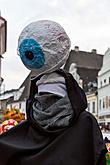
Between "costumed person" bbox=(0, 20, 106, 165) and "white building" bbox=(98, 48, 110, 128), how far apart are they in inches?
1169

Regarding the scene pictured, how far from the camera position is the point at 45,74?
5.88 ft

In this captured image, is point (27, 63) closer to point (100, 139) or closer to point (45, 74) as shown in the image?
point (45, 74)

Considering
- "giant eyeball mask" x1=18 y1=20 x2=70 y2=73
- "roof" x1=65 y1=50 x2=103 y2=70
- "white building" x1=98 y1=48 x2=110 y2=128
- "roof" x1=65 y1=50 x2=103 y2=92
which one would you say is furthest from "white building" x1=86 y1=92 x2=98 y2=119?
"giant eyeball mask" x1=18 y1=20 x2=70 y2=73

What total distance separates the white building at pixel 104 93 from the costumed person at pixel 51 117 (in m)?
29.7

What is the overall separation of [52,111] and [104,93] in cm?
3071

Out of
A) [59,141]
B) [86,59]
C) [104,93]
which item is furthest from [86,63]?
[59,141]

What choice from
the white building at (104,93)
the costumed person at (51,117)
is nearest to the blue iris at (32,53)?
the costumed person at (51,117)

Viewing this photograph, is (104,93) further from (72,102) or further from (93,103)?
(72,102)

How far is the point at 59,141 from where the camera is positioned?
A: 1.62 meters

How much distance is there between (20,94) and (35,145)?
163ft

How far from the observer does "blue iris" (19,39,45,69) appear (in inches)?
68.4

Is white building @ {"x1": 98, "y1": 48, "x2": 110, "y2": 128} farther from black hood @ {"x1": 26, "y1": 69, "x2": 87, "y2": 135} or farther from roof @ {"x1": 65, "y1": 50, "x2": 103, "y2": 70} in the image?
black hood @ {"x1": 26, "y1": 69, "x2": 87, "y2": 135}

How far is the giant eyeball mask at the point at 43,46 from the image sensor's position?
5.70ft

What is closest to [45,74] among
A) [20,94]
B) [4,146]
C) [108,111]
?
[4,146]
